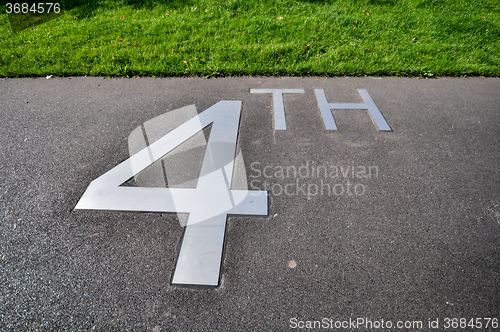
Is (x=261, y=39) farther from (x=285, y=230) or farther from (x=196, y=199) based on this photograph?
(x=285, y=230)

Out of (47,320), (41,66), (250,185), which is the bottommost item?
(47,320)

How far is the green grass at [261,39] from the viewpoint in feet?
15.5

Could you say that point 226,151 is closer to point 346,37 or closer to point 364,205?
point 364,205

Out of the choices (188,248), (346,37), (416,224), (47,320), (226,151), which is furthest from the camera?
(346,37)

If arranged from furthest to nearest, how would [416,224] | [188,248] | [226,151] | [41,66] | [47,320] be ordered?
[41,66], [226,151], [416,224], [188,248], [47,320]

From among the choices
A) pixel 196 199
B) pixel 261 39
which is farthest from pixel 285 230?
pixel 261 39

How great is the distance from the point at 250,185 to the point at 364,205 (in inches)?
43.7

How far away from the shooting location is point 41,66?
15.7 ft

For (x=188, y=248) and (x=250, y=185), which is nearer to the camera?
(x=188, y=248)

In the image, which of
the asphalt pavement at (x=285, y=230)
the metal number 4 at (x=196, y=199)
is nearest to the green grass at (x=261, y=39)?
the asphalt pavement at (x=285, y=230)

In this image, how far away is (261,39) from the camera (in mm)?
5418

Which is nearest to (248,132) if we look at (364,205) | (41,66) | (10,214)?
(364,205)

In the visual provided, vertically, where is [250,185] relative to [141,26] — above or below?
below

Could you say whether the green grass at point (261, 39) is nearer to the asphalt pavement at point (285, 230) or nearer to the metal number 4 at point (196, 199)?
the asphalt pavement at point (285, 230)
